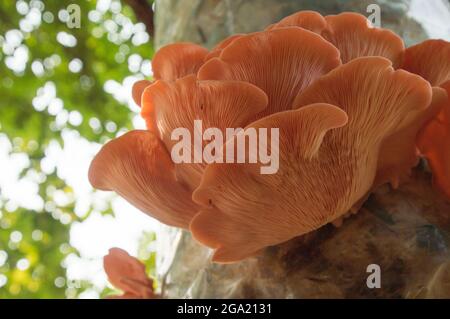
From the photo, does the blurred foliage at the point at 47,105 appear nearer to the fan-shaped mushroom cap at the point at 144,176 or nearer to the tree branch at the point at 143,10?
the tree branch at the point at 143,10

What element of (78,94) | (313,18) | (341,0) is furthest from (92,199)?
(313,18)

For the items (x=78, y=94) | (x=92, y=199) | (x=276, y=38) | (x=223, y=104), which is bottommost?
(x=92, y=199)

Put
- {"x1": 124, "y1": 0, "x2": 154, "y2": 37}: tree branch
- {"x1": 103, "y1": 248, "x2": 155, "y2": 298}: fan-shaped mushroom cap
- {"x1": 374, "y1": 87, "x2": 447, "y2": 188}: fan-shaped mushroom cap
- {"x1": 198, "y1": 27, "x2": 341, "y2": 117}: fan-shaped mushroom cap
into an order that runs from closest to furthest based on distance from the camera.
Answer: {"x1": 198, "y1": 27, "x2": 341, "y2": 117}: fan-shaped mushroom cap
{"x1": 374, "y1": 87, "x2": 447, "y2": 188}: fan-shaped mushroom cap
{"x1": 103, "y1": 248, "x2": 155, "y2": 298}: fan-shaped mushroom cap
{"x1": 124, "y1": 0, "x2": 154, "y2": 37}: tree branch

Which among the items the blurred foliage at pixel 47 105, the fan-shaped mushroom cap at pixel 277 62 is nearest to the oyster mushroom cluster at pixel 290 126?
the fan-shaped mushroom cap at pixel 277 62

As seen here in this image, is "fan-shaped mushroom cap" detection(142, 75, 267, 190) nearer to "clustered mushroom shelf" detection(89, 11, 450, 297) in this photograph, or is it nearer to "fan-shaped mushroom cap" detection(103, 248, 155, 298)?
"clustered mushroom shelf" detection(89, 11, 450, 297)

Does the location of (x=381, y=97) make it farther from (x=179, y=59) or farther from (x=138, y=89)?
(x=138, y=89)

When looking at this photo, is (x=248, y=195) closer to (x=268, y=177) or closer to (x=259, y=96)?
(x=268, y=177)

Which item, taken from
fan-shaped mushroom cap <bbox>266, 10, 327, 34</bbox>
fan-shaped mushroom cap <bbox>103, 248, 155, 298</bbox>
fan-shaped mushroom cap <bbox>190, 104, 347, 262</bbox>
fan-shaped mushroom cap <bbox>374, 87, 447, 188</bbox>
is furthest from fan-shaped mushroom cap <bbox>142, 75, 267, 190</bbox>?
fan-shaped mushroom cap <bbox>103, 248, 155, 298</bbox>
